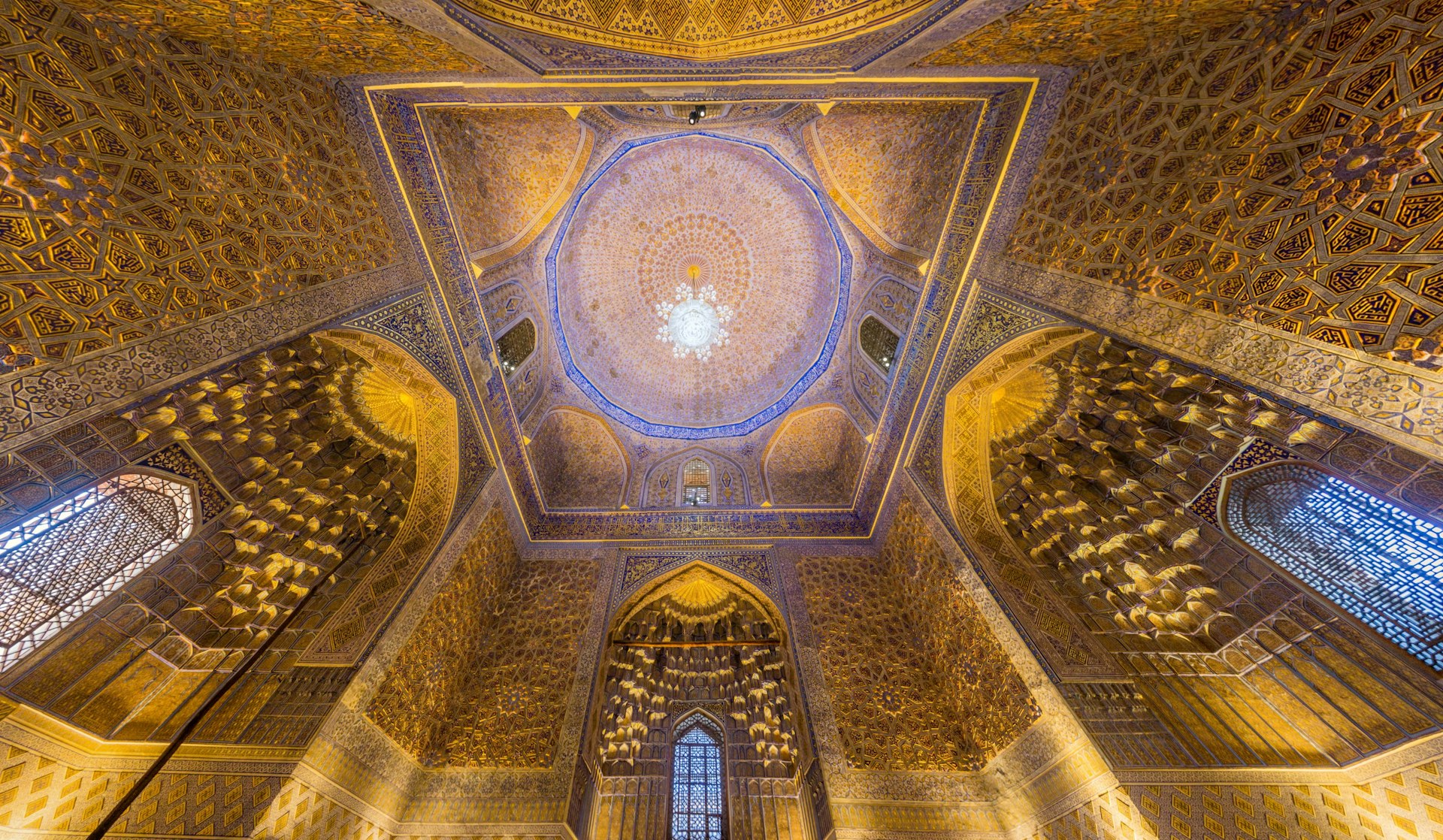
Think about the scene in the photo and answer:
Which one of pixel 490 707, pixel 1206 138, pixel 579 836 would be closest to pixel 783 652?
pixel 579 836

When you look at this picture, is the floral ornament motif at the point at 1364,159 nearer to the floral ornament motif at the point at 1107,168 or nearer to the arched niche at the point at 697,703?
the floral ornament motif at the point at 1107,168

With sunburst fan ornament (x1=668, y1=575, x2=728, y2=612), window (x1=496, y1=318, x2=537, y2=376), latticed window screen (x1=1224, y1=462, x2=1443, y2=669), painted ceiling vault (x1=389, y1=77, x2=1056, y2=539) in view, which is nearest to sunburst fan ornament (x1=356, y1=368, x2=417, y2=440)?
painted ceiling vault (x1=389, y1=77, x2=1056, y2=539)

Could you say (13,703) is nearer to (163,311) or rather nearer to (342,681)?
(342,681)

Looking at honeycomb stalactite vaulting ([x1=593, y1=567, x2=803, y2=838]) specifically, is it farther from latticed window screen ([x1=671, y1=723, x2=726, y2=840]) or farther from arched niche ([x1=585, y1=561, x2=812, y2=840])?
latticed window screen ([x1=671, y1=723, x2=726, y2=840])

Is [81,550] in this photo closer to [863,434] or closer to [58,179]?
[58,179]

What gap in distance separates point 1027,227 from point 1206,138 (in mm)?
1337

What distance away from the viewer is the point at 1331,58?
2.38 metres

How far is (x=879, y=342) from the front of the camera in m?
6.60

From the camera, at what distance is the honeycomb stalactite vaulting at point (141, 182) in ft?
7.65

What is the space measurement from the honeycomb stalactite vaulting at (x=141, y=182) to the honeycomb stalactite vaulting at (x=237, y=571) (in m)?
0.69

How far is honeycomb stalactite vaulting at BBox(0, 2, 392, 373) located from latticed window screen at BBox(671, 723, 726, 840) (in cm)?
630

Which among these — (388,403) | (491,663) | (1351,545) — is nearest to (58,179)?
(388,403)

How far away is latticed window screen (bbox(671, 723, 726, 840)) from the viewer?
5.17 meters

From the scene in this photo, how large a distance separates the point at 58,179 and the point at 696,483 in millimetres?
7104
